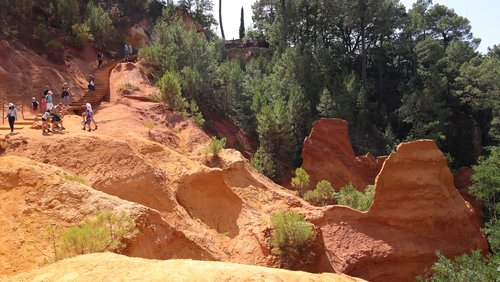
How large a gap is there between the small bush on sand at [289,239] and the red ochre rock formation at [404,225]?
5.84 ft

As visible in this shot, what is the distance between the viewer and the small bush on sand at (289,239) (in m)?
16.9

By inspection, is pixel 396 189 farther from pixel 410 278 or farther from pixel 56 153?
pixel 56 153

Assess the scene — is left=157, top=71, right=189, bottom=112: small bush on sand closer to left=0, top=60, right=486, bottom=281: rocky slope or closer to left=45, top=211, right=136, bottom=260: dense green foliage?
left=0, top=60, right=486, bottom=281: rocky slope

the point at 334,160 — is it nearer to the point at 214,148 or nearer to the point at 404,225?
the point at 404,225

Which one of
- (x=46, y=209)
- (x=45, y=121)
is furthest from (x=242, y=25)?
(x=46, y=209)

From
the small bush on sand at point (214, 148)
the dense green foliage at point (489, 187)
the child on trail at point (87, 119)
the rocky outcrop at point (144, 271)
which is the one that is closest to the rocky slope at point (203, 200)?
the small bush on sand at point (214, 148)

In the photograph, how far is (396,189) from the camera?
20.2 m

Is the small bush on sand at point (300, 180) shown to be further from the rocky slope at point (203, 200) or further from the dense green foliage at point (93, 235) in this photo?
the dense green foliage at point (93, 235)

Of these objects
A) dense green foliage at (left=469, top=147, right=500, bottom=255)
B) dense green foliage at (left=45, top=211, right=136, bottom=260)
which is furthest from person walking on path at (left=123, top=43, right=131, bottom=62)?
dense green foliage at (left=469, top=147, right=500, bottom=255)

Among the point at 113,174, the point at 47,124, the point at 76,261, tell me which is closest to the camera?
the point at 76,261

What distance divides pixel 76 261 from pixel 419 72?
36.8m

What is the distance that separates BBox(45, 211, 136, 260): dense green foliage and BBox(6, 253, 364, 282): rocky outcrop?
3.54ft

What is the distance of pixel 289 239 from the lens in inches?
667

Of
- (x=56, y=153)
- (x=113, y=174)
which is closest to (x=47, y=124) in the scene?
(x=56, y=153)
